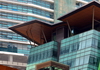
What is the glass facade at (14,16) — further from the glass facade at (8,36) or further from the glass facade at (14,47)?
the glass facade at (14,47)

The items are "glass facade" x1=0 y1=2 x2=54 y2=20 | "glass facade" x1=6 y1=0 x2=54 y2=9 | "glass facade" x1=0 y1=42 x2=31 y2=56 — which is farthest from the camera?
"glass facade" x1=6 y1=0 x2=54 y2=9

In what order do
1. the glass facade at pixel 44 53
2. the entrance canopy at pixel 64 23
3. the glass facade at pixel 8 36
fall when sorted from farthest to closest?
1. the glass facade at pixel 8 36
2. the glass facade at pixel 44 53
3. the entrance canopy at pixel 64 23

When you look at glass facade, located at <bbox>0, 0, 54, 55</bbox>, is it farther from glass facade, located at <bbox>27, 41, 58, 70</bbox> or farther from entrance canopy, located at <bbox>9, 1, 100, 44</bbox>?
glass facade, located at <bbox>27, 41, 58, 70</bbox>

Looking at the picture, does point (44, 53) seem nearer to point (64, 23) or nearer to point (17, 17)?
point (64, 23)

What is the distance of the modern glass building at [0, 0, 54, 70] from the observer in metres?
110

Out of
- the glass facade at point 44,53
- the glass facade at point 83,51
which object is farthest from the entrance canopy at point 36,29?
the glass facade at point 83,51

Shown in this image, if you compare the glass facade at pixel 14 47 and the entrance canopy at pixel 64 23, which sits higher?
the glass facade at pixel 14 47

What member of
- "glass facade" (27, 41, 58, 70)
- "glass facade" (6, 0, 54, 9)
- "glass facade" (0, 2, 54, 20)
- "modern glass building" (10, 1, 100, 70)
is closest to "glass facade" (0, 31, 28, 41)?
"glass facade" (0, 2, 54, 20)

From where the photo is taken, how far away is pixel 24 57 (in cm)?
11088

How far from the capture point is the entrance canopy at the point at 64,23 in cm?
6731

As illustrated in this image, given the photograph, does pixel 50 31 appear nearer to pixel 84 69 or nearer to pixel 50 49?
pixel 50 49

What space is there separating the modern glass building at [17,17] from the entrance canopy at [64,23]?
26539 millimetres

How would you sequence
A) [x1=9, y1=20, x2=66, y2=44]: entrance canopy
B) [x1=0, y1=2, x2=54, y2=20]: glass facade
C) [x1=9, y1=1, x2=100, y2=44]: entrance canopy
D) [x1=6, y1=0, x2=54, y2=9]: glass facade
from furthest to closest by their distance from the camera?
[x1=6, y1=0, x2=54, y2=9]: glass facade
[x1=0, y1=2, x2=54, y2=20]: glass facade
[x1=9, y1=20, x2=66, y2=44]: entrance canopy
[x1=9, y1=1, x2=100, y2=44]: entrance canopy

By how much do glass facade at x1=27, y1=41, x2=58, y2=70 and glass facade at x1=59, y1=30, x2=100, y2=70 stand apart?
3.79 metres
